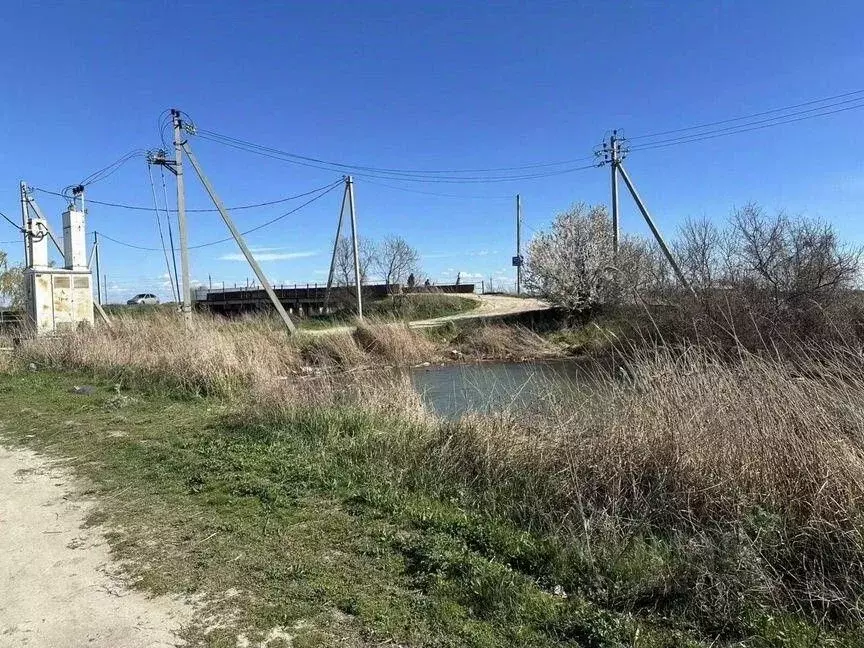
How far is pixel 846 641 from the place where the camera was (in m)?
2.84

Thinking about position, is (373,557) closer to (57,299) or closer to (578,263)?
(57,299)

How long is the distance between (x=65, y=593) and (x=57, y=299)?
1881cm

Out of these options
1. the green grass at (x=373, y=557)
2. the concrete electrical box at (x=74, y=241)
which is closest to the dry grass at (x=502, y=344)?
the concrete electrical box at (x=74, y=241)

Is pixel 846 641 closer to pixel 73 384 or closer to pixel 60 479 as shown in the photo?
pixel 60 479

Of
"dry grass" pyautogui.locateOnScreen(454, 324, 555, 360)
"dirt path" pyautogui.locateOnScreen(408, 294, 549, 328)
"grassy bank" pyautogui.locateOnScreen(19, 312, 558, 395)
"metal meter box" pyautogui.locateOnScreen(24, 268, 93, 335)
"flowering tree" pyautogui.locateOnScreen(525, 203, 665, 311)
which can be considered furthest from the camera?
"dirt path" pyautogui.locateOnScreen(408, 294, 549, 328)

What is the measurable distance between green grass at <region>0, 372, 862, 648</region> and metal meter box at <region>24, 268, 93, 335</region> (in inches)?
561

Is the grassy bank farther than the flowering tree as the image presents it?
No

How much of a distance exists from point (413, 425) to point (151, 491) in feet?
9.65

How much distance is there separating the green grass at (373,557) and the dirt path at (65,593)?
0.54 feet

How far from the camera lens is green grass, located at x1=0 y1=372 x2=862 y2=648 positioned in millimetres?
2988

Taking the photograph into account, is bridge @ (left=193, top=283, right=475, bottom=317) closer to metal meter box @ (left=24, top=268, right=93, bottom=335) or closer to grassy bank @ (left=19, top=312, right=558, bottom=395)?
grassy bank @ (left=19, top=312, right=558, bottom=395)

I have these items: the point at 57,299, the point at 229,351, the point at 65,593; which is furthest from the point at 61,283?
the point at 65,593

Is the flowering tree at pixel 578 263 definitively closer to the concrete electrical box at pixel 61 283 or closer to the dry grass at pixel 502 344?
the dry grass at pixel 502 344

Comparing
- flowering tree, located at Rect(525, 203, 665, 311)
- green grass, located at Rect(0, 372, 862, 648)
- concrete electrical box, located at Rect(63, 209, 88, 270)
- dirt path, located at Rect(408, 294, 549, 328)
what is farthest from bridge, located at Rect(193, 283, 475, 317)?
green grass, located at Rect(0, 372, 862, 648)
